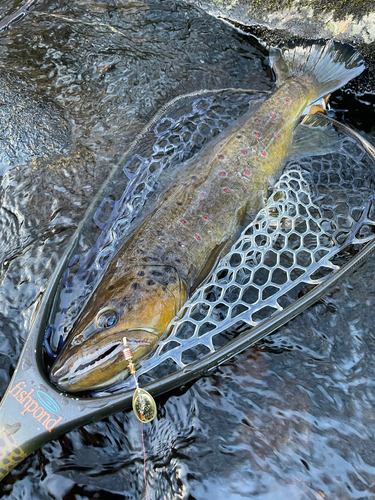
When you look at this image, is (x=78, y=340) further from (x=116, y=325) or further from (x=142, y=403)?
(x=142, y=403)

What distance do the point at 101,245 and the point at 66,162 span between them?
113 cm

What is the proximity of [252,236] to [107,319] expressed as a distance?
4.00 ft

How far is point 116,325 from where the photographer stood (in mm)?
2354

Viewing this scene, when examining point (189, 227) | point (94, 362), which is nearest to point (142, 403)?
point (94, 362)

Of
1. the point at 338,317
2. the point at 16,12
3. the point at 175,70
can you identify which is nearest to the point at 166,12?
the point at 175,70

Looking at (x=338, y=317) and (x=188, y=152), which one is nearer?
(x=338, y=317)

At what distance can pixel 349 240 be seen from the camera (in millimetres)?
2947

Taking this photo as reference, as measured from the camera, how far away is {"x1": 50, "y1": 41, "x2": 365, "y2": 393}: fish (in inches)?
89.9

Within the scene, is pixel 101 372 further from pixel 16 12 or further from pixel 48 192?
pixel 16 12

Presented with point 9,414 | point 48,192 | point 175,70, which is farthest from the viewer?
point 175,70

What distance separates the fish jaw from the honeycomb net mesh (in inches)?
4.5

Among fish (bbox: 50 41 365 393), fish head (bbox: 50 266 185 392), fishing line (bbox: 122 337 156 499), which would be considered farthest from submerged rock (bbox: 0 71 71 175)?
fishing line (bbox: 122 337 156 499)

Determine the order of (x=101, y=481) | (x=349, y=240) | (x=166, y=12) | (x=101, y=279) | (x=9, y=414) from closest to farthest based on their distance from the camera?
(x=9, y=414), (x=101, y=481), (x=101, y=279), (x=349, y=240), (x=166, y=12)

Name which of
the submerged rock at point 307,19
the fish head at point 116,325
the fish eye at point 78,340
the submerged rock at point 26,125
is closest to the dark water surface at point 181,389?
the submerged rock at point 26,125
